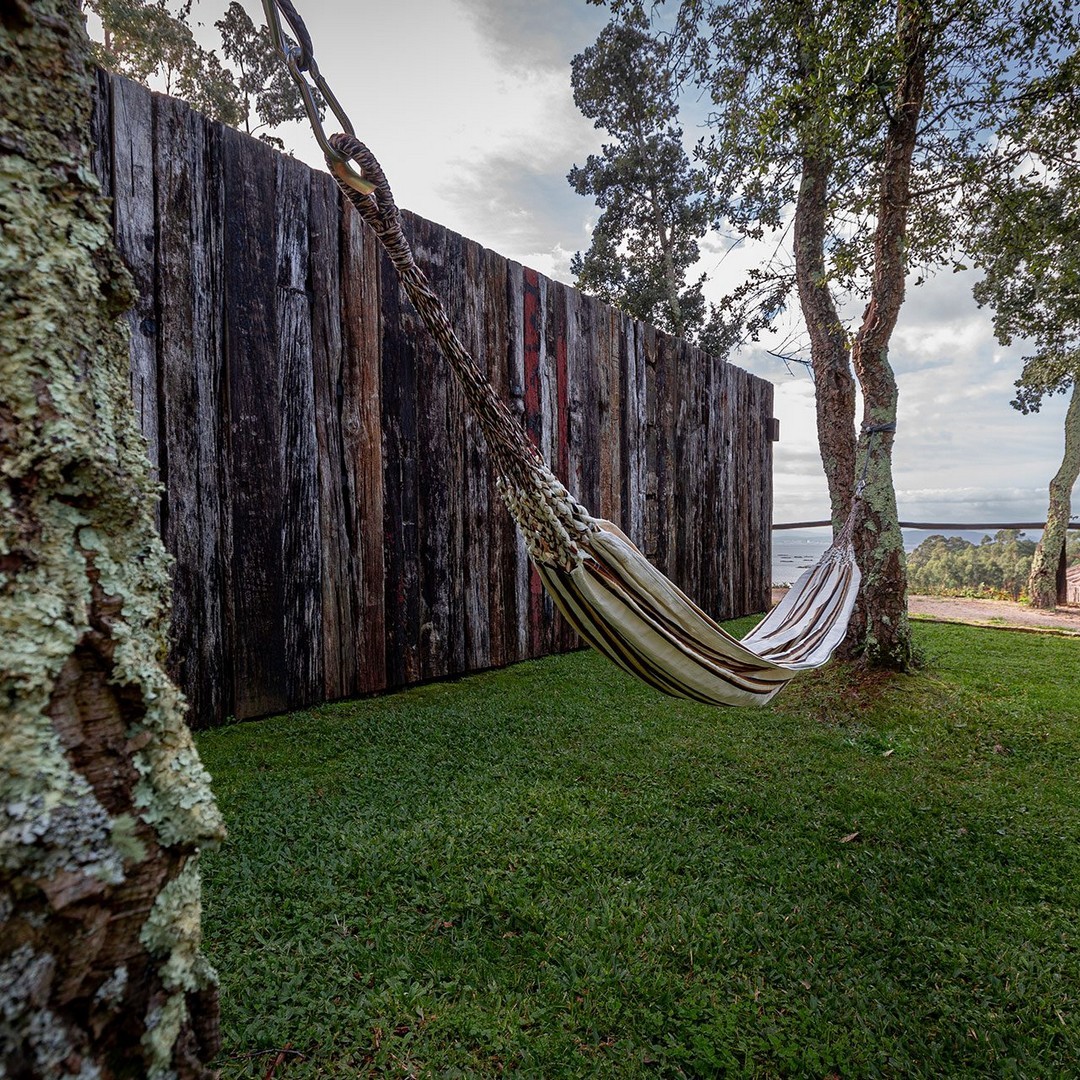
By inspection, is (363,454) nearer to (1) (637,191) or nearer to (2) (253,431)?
(2) (253,431)

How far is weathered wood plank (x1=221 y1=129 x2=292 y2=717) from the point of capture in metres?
1.91

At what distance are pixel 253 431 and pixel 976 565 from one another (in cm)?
813

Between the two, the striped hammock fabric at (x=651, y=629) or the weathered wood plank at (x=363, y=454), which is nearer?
the striped hammock fabric at (x=651, y=629)

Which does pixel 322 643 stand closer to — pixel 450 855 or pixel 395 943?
pixel 450 855

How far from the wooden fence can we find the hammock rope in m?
0.90

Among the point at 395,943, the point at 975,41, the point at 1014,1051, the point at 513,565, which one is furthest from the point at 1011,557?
the point at 395,943

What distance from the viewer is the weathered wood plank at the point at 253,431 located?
191cm

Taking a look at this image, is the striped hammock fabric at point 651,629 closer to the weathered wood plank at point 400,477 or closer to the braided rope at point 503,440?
the braided rope at point 503,440

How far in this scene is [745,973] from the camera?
95cm

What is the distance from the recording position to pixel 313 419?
6.86 feet

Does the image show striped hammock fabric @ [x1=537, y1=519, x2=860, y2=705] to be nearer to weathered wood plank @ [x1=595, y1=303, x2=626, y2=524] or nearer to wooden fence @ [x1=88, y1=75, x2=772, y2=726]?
wooden fence @ [x1=88, y1=75, x2=772, y2=726]

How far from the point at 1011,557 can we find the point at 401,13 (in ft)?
26.4

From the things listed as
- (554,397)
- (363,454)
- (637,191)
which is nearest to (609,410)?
(554,397)

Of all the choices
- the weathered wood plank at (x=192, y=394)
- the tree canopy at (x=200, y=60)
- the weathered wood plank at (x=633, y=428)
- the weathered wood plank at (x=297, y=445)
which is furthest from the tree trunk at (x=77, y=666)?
the tree canopy at (x=200, y=60)
